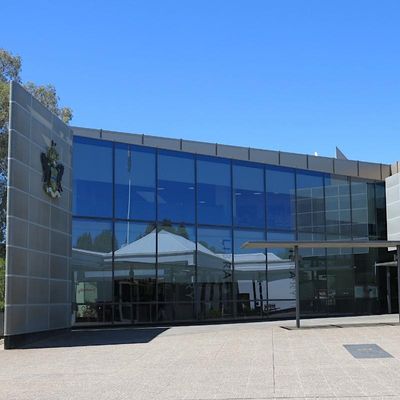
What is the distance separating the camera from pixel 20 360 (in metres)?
14.1

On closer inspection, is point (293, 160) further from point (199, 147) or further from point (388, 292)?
point (388, 292)

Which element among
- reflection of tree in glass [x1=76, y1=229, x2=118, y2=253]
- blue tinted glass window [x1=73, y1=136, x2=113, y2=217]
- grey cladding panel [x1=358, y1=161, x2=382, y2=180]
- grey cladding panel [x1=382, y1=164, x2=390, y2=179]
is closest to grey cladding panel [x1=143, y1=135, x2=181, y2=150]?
blue tinted glass window [x1=73, y1=136, x2=113, y2=217]

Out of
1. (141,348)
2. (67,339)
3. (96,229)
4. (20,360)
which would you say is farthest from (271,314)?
(20,360)

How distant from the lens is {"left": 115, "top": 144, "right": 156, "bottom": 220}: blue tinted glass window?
83.4 feet

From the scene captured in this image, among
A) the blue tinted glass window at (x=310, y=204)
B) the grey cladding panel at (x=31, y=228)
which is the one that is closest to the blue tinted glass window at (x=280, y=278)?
the blue tinted glass window at (x=310, y=204)

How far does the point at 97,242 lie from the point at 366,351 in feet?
44.3

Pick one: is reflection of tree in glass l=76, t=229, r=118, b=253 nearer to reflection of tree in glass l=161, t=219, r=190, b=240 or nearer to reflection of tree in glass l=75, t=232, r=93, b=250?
reflection of tree in glass l=75, t=232, r=93, b=250

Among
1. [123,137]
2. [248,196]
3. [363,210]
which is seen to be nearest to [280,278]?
[248,196]

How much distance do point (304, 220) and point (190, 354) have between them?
53.9ft

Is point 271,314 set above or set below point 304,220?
below

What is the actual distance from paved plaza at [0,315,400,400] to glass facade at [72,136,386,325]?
6.09m

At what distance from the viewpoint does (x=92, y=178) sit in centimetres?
2491

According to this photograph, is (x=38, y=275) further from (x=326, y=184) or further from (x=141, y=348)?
(x=326, y=184)

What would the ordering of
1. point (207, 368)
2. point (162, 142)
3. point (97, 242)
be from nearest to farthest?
point (207, 368) → point (97, 242) → point (162, 142)
